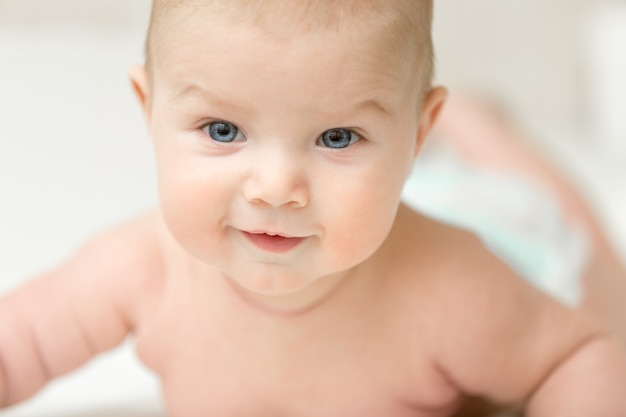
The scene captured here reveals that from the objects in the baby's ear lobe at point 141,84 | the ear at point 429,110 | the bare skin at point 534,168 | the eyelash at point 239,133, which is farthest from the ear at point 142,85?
the bare skin at point 534,168

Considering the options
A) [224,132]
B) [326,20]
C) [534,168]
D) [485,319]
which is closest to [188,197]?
[224,132]

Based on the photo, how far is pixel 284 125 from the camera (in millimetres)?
760

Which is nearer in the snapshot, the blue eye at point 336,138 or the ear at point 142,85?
the blue eye at point 336,138

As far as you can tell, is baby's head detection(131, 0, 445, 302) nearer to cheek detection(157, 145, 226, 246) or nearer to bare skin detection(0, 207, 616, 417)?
cheek detection(157, 145, 226, 246)

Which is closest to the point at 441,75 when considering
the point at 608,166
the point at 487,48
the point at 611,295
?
the point at 487,48

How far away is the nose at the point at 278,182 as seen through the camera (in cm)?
76

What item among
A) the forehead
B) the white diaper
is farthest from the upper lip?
the white diaper

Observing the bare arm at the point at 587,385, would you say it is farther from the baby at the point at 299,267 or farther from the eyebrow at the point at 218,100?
the eyebrow at the point at 218,100

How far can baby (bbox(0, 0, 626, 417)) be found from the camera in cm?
76

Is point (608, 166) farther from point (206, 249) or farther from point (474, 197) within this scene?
point (206, 249)

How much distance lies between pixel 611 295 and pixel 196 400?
0.56 meters

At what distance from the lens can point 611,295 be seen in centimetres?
129

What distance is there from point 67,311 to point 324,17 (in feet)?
1.36

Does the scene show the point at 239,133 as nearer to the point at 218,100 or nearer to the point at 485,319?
the point at 218,100
